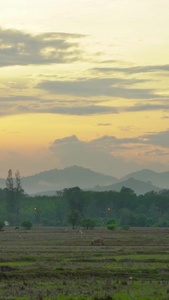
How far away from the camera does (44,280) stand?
31.7 metres

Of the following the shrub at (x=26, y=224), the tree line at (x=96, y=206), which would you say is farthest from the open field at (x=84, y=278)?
the tree line at (x=96, y=206)

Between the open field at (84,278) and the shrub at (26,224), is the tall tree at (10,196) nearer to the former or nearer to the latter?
the shrub at (26,224)

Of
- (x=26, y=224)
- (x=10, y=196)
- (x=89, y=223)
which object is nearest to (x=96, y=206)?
(x=10, y=196)

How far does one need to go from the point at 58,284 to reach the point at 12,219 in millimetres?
156199

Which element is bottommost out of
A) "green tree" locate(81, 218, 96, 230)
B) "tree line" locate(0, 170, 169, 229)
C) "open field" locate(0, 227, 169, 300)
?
"open field" locate(0, 227, 169, 300)

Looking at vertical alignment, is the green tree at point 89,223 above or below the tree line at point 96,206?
below

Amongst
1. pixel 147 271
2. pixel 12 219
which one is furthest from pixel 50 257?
pixel 12 219

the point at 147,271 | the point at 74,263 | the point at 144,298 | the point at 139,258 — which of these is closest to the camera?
the point at 144,298

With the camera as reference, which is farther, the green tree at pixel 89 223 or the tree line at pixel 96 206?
the tree line at pixel 96 206

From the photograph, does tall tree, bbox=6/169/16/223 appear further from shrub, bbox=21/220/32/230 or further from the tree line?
shrub, bbox=21/220/32/230

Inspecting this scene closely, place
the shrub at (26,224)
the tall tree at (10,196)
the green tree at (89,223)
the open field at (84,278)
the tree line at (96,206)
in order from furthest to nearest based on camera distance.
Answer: the tall tree at (10,196), the tree line at (96,206), the green tree at (89,223), the shrub at (26,224), the open field at (84,278)

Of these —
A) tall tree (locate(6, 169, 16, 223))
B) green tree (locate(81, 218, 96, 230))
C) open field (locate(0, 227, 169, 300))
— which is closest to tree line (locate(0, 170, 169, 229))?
tall tree (locate(6, 169, 16, 223))

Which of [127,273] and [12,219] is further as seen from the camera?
[12,219]

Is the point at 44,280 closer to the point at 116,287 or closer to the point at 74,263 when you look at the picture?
the point at 116,287
